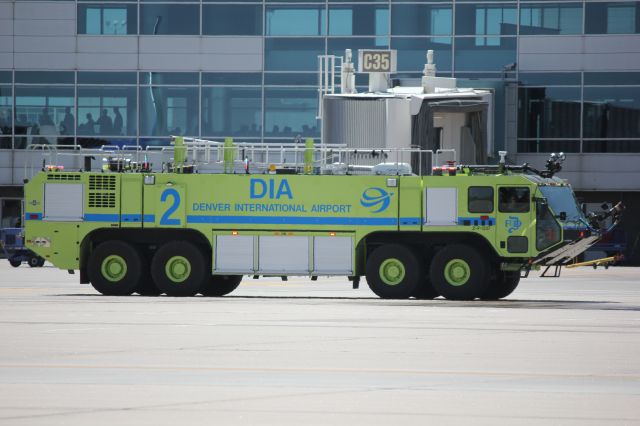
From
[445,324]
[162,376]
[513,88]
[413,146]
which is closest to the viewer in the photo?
[162,376]

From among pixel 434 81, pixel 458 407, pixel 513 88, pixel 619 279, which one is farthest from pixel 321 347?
pixel 513 88

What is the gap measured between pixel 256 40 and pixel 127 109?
533cm

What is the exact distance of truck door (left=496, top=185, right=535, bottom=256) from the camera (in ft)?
102

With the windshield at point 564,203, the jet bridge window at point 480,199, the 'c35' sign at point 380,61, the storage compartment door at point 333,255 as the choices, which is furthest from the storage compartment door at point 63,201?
the 'c35' sign at point 380,61

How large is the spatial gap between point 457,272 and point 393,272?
1253 mm

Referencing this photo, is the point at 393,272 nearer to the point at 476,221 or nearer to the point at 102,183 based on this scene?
the point at 476,221

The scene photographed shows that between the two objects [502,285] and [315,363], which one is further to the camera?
[502,285]

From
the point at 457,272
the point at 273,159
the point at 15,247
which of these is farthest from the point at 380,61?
the point at 15,247

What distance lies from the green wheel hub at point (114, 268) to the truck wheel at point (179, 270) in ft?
2.11

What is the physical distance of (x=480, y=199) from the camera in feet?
103

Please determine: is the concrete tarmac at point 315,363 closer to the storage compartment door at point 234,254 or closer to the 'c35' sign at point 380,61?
the storage compartment door at point 234,254

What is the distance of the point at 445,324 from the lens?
22453mm

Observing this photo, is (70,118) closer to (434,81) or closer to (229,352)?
(434,81)

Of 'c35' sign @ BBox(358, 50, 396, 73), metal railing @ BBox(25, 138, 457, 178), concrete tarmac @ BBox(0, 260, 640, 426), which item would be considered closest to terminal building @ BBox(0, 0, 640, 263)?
'c35' sign @ BBox(358, 50, 396, 73)
